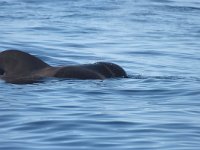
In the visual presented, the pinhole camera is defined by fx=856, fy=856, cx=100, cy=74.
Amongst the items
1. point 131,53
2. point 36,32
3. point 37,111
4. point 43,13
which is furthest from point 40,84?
point 43,13

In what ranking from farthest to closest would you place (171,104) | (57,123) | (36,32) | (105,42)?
(36,32) → (105,42) → (171,104) → (57,123)

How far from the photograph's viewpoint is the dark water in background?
837 centimetres

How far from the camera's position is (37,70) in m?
12.3

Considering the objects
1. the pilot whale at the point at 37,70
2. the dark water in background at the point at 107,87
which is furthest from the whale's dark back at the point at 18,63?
the dark water in background at the point at 107,87

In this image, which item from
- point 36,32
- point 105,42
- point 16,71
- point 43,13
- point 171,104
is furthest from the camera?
point 43,13

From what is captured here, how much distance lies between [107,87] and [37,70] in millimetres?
1283

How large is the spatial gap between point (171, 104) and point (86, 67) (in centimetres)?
212

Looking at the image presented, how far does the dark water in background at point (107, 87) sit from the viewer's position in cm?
837

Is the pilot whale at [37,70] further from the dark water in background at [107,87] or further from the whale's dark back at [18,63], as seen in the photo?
the dark water in background at [107,87]

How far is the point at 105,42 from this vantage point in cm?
1861

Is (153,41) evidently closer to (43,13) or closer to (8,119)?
(43,13)

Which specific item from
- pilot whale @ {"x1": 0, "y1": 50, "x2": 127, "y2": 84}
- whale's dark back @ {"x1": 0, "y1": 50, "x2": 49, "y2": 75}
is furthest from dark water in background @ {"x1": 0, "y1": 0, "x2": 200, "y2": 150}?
whale's dark back @ {"x1": 0, "y1": 50, "x2": 49, "y2": 75}

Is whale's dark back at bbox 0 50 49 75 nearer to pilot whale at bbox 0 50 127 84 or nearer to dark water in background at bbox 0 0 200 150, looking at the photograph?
pilot whale at bbox 0 50 127 84

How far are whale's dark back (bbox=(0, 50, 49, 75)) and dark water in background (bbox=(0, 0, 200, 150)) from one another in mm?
680
